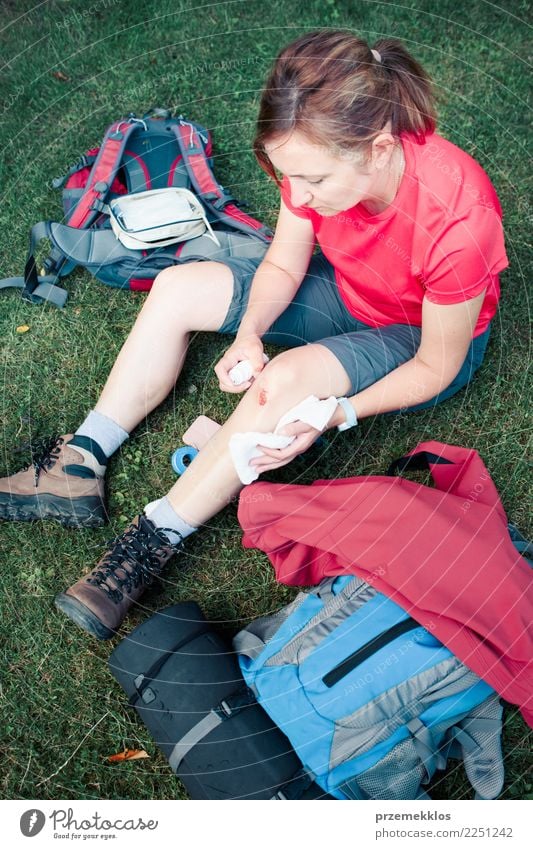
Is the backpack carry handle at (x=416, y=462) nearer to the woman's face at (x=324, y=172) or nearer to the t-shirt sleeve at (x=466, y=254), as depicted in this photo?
the t-shirt sleeve at (x=466, y=254)

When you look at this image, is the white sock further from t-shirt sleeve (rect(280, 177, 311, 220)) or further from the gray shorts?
t-shirt sleeve (rect(280, 177, 311, 220))

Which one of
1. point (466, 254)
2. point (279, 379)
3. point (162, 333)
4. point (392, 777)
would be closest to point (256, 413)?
point (279, 379)

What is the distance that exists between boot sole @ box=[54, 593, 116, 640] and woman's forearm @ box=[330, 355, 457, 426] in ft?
2.89

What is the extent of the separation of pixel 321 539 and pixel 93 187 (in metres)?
1.62

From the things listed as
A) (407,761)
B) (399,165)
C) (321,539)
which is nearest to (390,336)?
(399,165)

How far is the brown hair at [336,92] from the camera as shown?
1675 mm

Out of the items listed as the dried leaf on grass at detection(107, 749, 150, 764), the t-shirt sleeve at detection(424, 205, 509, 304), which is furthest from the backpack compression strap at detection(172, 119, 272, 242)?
the dried leaf on grass at detection(107, 749, 150, 764)

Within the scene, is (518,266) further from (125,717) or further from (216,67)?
(125,717)

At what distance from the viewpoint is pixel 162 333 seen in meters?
2.35

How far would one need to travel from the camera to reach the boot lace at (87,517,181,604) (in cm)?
220

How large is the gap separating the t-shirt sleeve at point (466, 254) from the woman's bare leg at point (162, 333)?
73 cm

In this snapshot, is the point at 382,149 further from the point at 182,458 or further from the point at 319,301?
the point at 182,458

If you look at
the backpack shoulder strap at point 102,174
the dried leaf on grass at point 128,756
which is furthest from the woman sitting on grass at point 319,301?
the backpack shoulder strap at point 102,174

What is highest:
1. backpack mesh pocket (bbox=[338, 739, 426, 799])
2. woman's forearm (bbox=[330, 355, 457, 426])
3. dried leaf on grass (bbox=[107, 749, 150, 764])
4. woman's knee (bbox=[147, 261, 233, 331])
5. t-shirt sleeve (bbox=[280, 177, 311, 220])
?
t-shirt sleeve (bbox=[280, 177, 311, 220])
